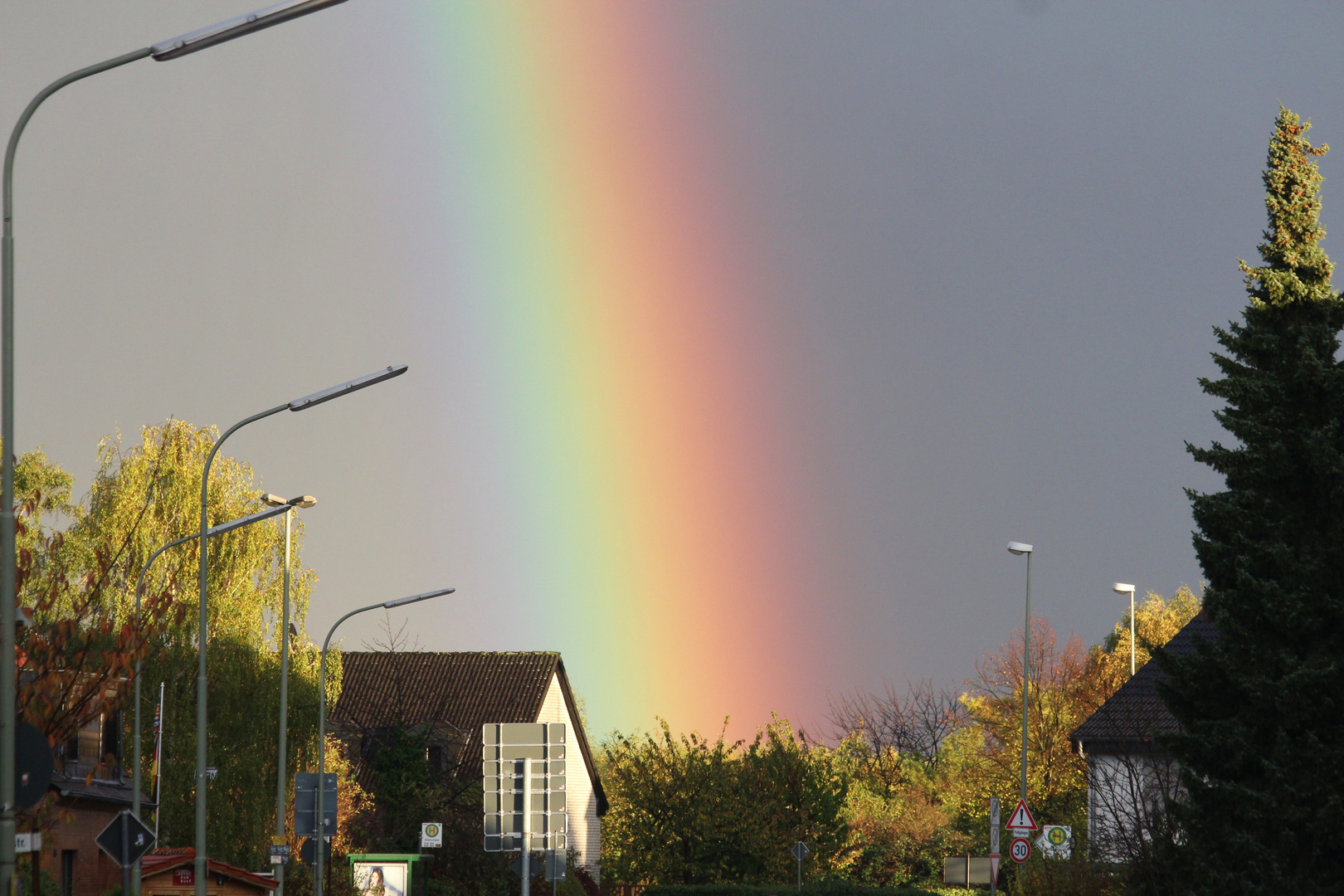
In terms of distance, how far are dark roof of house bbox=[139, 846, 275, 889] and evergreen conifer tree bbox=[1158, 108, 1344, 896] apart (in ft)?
60.2

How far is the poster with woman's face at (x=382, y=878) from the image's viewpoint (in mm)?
42094

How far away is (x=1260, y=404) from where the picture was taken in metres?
21.1

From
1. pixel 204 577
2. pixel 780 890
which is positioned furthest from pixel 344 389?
pixel 780 890

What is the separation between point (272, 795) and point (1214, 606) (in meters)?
28.6

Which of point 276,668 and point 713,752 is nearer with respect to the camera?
point 276,668

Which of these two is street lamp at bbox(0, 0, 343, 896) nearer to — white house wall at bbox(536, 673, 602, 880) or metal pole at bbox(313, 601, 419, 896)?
metal pole at bbox(313, 601, 419, 896)

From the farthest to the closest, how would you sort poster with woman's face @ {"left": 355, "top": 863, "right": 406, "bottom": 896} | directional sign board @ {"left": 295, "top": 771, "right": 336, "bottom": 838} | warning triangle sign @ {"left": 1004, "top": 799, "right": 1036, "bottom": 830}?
poster with woman's face @ {"left": 355, "top": 863, "right": 406, "bottom": 896} → warning triangle sign @ {"left": 1004, "top": 799, "right": 1036, "bottom": 830} → directional sign board @ {"left": 295, "top": 771, "right": 336, "bottom": 838}

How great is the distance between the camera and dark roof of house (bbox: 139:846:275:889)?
30.0m

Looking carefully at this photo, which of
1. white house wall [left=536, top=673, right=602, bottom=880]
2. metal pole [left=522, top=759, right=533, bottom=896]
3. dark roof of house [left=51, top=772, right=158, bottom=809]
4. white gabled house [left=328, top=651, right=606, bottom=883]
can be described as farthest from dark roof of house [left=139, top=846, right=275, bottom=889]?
white house wall [left=536, top=673, right=602, bottom=880]

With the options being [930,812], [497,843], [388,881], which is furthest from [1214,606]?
[930,812]

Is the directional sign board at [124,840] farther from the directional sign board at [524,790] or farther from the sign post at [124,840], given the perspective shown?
the directional sign board at [524,790]

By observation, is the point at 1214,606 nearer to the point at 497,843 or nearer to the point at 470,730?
the point at 497,843

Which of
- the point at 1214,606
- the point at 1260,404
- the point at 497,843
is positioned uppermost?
the point at 1260,404

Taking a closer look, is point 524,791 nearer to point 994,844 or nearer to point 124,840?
point 124,840
